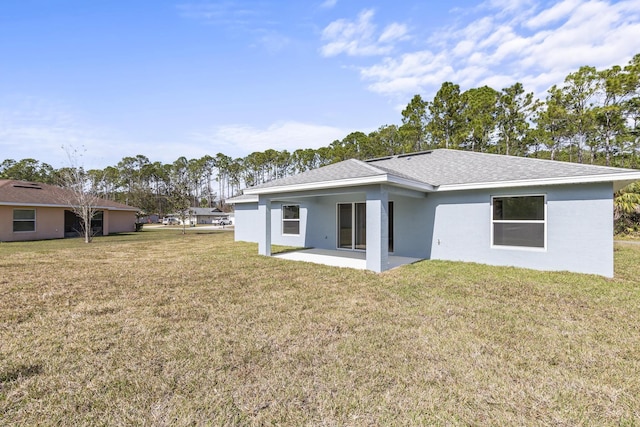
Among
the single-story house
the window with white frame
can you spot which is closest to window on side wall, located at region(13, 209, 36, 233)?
the window with white frame

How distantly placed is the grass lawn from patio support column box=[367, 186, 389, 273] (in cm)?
132

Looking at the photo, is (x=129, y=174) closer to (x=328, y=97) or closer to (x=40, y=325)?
(x=328, y=97)

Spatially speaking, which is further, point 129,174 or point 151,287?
point 129,174

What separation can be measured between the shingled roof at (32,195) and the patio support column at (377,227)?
69.9 feet

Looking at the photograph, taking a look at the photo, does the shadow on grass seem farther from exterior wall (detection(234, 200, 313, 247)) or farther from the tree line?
the tree line

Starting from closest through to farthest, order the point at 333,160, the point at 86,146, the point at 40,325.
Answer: the point at 40,325 → the point at 86,146 → the point at 333,160

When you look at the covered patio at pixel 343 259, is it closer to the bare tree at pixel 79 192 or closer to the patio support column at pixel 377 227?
the patio support column at pixel 377 227

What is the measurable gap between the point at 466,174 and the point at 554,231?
2884 millimetres

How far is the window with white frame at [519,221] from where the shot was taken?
26.1 ft

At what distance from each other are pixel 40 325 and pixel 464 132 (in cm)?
2670

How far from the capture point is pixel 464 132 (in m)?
23.9

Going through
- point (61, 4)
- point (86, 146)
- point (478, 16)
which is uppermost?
point (478, 16)

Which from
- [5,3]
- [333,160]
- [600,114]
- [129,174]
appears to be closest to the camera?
[5,3]

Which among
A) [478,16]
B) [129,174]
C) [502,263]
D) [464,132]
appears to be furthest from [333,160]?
[129,174]
